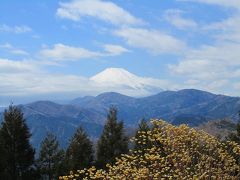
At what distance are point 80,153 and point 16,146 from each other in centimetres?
785

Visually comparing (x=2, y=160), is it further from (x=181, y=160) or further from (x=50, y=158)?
(x=181, y=160)

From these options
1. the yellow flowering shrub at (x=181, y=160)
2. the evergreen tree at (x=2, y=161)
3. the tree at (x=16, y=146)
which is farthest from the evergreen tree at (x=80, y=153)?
the yellow flowering shrub at (x=181, y=160)

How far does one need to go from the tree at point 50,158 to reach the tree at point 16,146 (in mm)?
8131

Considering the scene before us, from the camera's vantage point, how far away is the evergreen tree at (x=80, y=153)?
5119 centimetres

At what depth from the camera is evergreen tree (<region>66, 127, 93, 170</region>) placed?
51188 mm

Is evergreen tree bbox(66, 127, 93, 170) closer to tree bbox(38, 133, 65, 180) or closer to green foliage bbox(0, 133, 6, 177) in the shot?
tree bbox(38, 133, 65, 180)

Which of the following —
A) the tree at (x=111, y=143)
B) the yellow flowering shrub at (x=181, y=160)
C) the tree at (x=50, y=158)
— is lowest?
the tree at (x=50, y=158)

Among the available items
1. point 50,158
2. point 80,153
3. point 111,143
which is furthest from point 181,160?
point 50,158

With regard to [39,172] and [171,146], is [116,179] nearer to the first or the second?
[171,146]

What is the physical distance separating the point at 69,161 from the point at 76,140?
8.67 feet

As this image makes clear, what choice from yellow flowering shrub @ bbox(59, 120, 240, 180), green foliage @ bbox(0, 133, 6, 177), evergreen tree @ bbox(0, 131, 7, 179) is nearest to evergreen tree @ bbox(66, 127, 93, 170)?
evergreen tree @ bbox(0, 131, 7, 179)

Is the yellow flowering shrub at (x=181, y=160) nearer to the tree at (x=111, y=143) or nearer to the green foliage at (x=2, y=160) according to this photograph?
the green foliage at (x=2, y=160)

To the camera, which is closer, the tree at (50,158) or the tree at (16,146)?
the tree at (16,146)

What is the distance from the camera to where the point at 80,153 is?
51.9m
